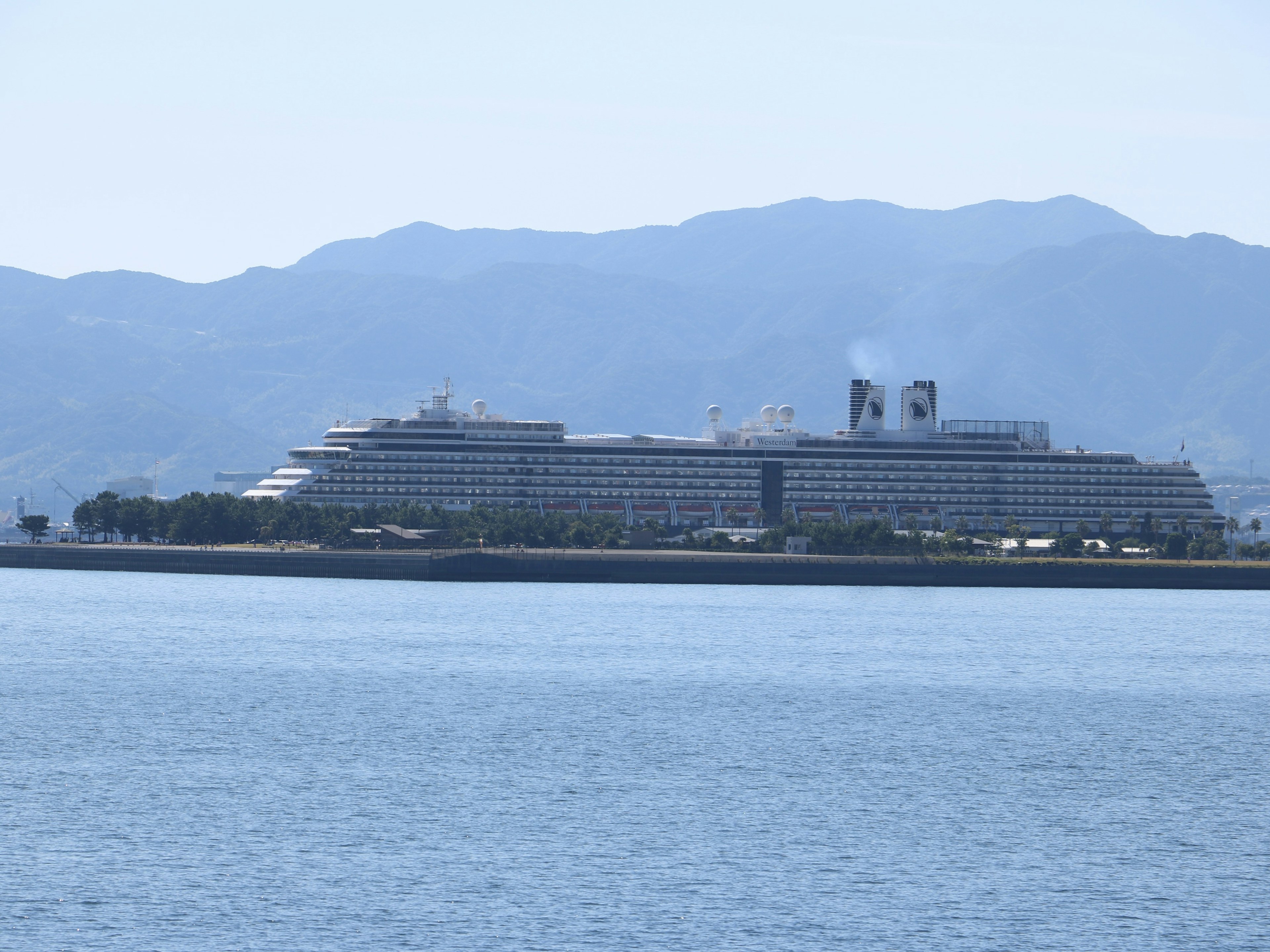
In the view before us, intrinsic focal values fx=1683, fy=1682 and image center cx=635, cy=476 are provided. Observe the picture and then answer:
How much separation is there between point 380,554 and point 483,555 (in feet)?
35.2

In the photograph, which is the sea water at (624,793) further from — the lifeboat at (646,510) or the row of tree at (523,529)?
the lifeboat at (646,510)

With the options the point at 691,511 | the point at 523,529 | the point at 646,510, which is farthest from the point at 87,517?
the point at 691,511

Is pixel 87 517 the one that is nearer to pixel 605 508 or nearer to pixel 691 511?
pixel 605 508

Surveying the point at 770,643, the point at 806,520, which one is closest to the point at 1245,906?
the point at 770,643

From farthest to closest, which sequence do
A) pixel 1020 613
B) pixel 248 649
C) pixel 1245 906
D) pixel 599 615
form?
pixel 1020 613, pixel 599 615, pixel 248 649, pixel 1245 906

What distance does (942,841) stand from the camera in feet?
161

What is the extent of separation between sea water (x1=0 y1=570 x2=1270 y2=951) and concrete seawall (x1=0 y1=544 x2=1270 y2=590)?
53714 millimetres

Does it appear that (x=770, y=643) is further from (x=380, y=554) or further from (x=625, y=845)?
(x=380, y=554)

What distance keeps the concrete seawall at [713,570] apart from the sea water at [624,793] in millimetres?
53714

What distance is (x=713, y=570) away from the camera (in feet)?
525

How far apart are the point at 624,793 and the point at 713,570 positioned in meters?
106

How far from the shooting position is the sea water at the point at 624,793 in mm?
41219

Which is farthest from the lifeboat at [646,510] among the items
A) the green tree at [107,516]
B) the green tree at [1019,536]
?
the green tree at [107,516]

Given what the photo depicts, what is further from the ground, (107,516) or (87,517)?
(107,516)
